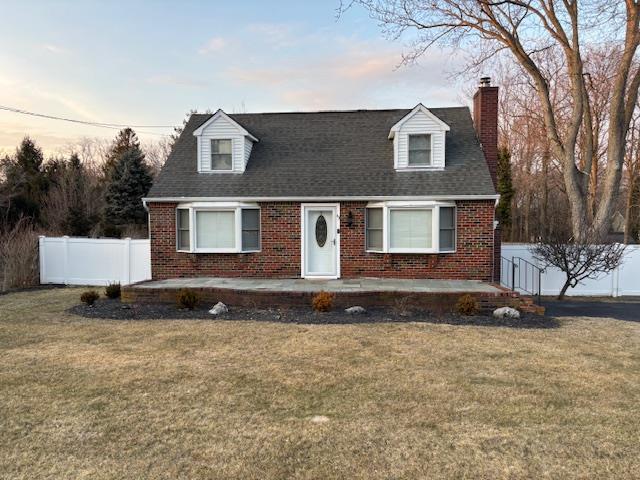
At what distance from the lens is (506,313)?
8.68 meters

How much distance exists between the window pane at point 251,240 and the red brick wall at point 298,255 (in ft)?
0.69

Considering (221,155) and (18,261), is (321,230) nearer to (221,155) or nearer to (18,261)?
(221,155)

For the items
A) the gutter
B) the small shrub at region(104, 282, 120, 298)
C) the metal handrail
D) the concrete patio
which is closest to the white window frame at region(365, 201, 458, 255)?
the gutter

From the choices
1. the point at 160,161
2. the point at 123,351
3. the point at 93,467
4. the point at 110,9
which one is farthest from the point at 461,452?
the point at 160,161

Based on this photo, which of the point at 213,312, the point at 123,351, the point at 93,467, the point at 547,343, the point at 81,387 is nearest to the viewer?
the point at 93,467

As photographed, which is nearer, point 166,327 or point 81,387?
point 81,387

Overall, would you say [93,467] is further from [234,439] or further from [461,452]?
[461,452]

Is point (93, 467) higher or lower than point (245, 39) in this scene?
lower

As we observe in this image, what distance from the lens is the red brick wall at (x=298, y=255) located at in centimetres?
1186

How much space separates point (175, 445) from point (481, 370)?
151 inches

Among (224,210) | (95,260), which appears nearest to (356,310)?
(224,210)

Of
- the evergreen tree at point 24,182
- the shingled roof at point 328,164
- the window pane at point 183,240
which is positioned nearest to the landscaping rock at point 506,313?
the shingled roof at point 328,164

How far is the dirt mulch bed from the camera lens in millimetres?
8344

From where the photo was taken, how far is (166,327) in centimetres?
800
